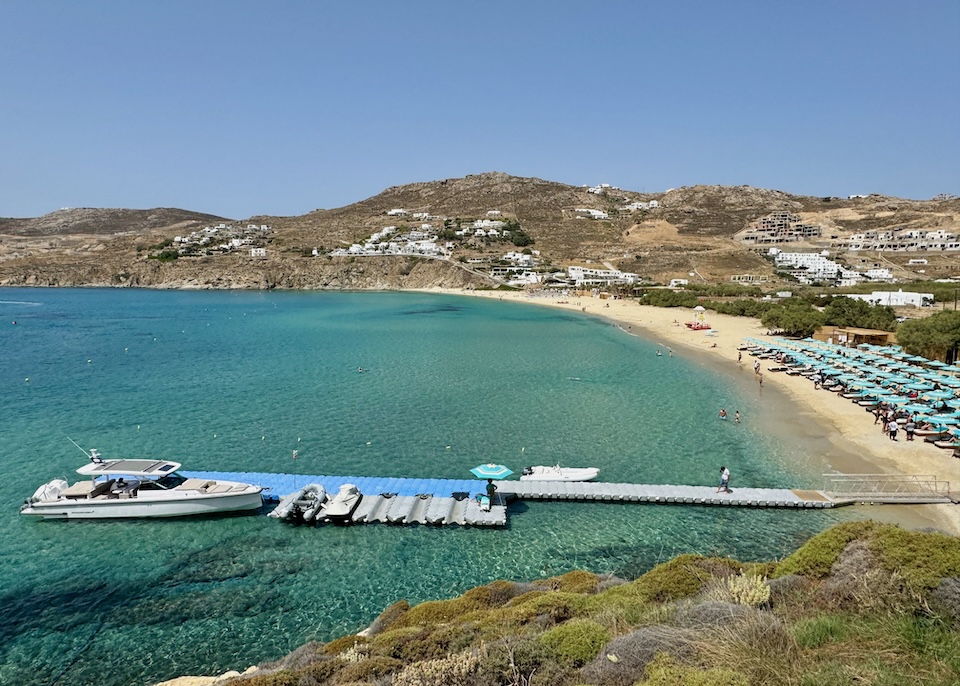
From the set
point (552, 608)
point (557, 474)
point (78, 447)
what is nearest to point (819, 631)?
point (552, 608)

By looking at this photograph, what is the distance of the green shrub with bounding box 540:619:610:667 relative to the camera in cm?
670

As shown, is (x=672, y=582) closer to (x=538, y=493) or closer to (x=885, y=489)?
(x=538, y=493)

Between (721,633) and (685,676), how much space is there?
54.7 inches

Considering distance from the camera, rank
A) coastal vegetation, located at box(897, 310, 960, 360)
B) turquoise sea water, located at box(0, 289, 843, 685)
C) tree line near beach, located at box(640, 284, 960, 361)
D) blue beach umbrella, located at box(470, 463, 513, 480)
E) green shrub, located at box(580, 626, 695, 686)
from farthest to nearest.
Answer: tree line near beach, located at box(640, 284, 960, 361)
coastal vegetation, located at box(897, 310, 960, 360)
blue beach umbrella, located at box(470, 463, 513, 480)
turquoise sea water, located at box(0, 289, 843, 685)
green shrub, located at box(580, 626, 695, 686)

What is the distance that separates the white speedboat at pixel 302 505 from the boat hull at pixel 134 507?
126 centimetres

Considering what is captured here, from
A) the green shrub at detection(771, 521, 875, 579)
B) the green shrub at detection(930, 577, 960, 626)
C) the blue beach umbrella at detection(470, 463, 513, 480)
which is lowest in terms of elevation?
the blue beach umbrella at detection(470, 463, 513, 480)

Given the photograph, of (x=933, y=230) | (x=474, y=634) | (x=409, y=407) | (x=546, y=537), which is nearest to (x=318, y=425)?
(x=409, y=407)

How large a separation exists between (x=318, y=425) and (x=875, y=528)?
23.1 metres

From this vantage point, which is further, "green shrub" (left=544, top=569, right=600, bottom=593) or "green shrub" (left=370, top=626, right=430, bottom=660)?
"green shrub" (left=544, top=569, right=600, bottom=593)

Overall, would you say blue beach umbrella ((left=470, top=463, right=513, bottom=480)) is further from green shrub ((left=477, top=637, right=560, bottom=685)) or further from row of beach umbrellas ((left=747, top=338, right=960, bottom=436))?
row of beach umbrellas ((left=747, top=338, right=960, bottom=436))

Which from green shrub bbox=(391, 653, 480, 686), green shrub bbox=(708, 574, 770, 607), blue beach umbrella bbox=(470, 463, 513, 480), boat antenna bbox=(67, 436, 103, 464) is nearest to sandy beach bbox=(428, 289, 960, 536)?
blue beach umbrella bbox=(470, 463, 513, 480)

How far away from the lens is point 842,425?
26141 mm

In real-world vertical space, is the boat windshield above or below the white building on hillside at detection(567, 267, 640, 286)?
below

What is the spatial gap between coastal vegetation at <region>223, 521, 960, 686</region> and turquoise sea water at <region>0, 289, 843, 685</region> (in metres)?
4.41
